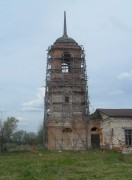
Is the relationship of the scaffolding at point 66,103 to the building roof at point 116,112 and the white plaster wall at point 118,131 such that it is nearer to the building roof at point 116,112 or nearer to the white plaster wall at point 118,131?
the building roof at point 116,112

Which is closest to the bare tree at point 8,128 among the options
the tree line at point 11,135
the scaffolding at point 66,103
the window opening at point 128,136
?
the tree line at point 11,135

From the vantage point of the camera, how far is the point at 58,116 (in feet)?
103

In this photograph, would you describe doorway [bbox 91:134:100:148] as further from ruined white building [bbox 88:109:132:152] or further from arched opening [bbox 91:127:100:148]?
ruined white building [bbox 88:109:132:152]

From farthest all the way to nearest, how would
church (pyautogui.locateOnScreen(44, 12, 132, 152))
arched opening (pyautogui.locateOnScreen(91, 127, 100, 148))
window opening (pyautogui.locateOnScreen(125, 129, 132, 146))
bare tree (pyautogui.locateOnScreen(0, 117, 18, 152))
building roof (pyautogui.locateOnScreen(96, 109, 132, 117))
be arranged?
bare tree (pyautogui.locateOnScreen(0, 117, 18, 152)) → arched opening (pyautogui.locateOnScreen(91, 127, 100, 148)) → church (pyautogui.locateOnScreen(44, 12, 132, 152)) → window opening (pyautogui.locateOnScreen(125, 129, 132, 146)) → building roof (pyautogui.locateOnScreen(96, 109, 132, 117))

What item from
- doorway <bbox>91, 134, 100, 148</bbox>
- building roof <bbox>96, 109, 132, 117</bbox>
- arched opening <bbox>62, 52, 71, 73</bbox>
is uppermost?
arched opening <bbox>62, 52, 71, 73</bbox>

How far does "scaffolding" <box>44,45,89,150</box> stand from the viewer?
103ft

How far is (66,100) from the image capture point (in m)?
31.8

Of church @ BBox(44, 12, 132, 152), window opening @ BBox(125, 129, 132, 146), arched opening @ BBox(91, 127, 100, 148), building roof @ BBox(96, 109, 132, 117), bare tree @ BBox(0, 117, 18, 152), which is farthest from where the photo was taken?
bare tree @ BBox(0, 117, 18, 152)

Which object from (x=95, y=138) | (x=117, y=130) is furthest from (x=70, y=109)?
(x=117, y=130)

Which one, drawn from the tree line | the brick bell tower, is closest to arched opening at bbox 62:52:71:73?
the brick bell tower

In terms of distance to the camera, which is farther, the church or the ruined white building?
the church

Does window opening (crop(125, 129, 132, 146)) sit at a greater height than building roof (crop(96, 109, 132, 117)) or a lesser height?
lesser

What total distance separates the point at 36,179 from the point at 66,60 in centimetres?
2106

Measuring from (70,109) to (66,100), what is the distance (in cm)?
85
